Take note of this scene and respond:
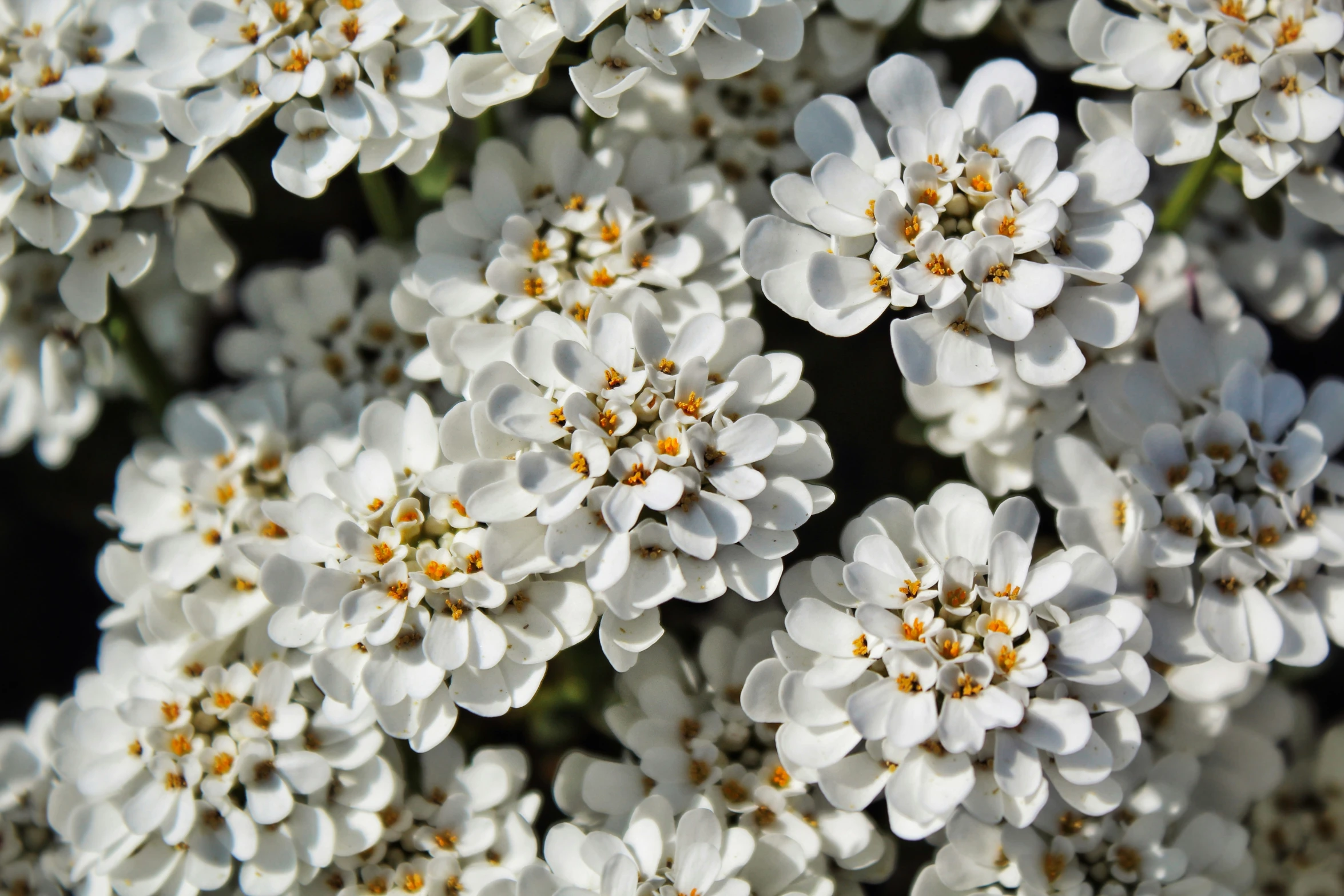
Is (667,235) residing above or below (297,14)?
below

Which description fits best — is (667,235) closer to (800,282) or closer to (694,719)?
(800,282)

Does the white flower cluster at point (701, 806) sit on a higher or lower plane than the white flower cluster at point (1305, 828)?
higher

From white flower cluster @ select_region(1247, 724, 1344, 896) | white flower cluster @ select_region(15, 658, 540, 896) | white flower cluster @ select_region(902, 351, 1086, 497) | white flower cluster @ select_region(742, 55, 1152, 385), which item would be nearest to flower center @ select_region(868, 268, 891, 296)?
white flower cluster @ select_region(742, 55, 1152, 385)

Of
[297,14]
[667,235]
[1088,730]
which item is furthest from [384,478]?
Result: [1088,730]

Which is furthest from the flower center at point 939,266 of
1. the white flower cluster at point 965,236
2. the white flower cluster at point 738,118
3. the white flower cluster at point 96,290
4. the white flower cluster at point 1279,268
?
the white flower cluster at point 96,290

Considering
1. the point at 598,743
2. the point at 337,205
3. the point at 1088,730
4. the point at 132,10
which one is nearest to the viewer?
the point at 1088,730

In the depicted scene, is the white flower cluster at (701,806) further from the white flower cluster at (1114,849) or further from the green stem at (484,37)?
the green stem at (484,37)

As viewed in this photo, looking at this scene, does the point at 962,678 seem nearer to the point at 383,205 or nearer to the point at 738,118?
the point at 738,118
